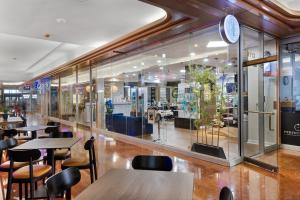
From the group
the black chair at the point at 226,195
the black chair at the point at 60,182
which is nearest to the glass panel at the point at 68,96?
the black chair at the point at 60,182

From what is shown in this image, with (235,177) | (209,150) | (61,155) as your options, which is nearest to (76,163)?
(61,155)

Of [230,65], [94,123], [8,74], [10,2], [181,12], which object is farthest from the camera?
[8,74]

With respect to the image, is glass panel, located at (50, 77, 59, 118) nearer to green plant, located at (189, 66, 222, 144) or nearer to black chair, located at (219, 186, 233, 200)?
green plant, located at (189, 66, 222, 144)

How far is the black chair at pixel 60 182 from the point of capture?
70.0 inches

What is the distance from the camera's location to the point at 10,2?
4.26 metres

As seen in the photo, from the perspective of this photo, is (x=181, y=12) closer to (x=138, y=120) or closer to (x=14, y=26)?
(x=14, y=26)

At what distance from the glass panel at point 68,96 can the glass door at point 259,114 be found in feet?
33.9

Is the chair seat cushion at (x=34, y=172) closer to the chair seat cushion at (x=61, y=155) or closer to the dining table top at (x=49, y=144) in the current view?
the dining table top at (x=49, y=144)

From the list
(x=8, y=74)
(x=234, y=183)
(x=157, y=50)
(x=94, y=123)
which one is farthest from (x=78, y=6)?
Answer: (x=8, y=74)

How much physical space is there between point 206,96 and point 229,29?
6.38ft

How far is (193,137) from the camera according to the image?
6031 mm

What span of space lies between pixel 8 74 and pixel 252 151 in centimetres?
1857

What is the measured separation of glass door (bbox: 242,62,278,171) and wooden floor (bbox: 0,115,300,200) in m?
0.38

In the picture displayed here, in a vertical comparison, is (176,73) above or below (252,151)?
above
